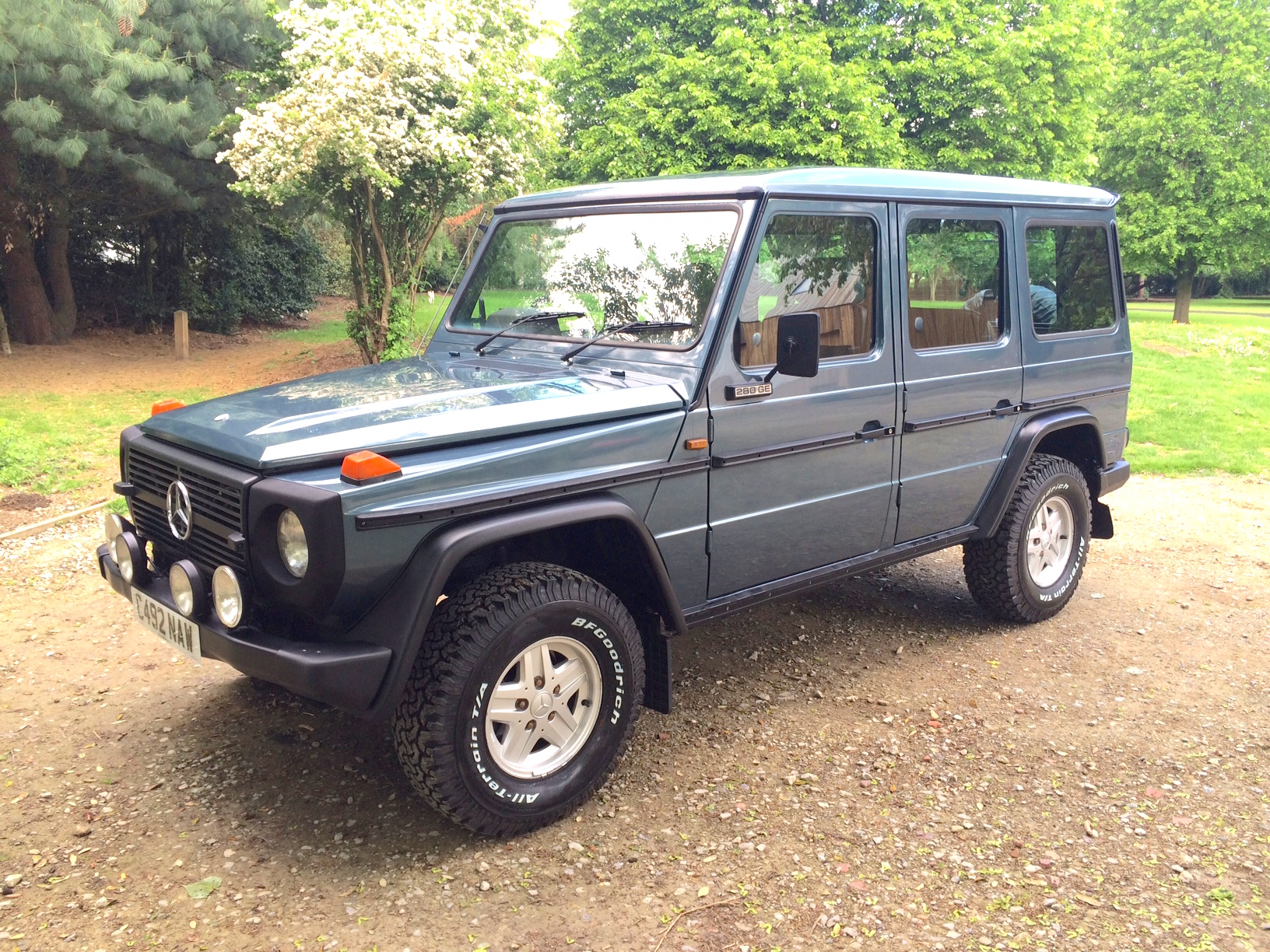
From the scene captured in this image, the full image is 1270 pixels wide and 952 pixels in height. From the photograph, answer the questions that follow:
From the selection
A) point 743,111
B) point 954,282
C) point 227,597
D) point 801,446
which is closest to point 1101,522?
point 954,282

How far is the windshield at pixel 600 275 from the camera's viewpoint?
3770mm

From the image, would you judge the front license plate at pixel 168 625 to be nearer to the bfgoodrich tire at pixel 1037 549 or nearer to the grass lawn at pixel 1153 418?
the grass lawn at pixel 1153 418

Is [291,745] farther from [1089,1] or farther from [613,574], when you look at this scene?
[1089,1]

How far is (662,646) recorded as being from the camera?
3689 mm

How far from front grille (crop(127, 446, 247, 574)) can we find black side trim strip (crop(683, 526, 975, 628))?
5.19 ft

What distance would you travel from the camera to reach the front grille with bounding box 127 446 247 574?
3012 mm

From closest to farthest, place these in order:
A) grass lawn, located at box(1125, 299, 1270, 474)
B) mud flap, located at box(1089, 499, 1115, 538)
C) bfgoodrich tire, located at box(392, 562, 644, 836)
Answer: bfgoodrich tire, located at box(392, 562, 644, 836) < mud flap, located at box(1089, 499, 1115, 538) < grass lawn, located at box(1125, 299, 1270, 474)

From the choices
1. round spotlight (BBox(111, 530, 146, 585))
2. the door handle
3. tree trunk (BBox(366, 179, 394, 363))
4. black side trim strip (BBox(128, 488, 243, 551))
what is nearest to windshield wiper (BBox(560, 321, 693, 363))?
the door handle

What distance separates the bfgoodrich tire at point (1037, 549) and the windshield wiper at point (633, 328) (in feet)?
7.33

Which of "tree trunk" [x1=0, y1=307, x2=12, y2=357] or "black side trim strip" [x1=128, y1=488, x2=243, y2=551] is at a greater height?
"tree trunk" [x1=0, y1=307, x2=12, y2=357]

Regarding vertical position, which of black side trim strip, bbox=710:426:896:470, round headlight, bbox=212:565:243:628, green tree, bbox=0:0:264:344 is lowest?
round headlight, bbox=212:565:243:628

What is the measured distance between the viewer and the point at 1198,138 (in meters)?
24.7

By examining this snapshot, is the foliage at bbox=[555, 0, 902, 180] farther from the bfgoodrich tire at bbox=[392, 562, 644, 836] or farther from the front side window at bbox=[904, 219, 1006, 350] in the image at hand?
the bfgoodrich tire at bbox=[392, 562, 644, 836]

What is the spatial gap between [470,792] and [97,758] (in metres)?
1.65
